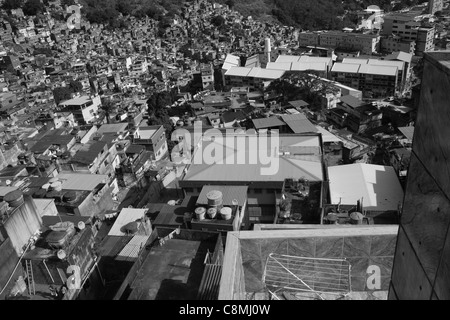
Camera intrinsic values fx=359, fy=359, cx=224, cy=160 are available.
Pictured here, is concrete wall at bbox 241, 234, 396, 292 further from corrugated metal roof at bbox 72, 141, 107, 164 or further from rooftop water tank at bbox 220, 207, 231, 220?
corrugated metal roof at bbox 72, 141, 107, 164

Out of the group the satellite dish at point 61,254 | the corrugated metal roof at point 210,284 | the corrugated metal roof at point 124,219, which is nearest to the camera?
the corrugated metal roof at point 210,284

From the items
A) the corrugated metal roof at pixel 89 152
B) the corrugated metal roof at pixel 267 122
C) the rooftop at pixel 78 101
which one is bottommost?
the corrugated metal roof at pixel 267 122

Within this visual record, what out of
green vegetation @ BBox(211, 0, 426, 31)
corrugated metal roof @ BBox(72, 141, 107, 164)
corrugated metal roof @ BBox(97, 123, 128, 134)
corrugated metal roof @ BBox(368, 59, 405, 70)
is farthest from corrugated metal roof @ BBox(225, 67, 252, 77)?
green vegetation @ BBox(211, 0, 426, 31)

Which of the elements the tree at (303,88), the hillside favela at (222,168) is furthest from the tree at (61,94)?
the tree at (303,88)

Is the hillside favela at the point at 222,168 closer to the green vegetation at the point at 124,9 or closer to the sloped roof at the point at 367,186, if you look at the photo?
the sloped roof at the point at 367,186

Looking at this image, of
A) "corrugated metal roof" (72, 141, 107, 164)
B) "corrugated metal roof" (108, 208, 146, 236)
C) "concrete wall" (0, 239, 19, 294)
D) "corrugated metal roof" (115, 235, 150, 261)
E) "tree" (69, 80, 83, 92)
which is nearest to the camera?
"concrete wall" (0, 239, 19, 294)

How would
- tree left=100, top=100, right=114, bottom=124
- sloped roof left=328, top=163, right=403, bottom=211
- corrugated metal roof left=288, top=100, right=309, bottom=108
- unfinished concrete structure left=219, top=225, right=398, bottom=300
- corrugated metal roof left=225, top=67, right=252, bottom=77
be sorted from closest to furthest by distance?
Answer: unfinished concrete structure left=219, top=225, right=398, bottom=300 → sloped roof left=328, top=163, right=403, bottom=211 → tree left=100, top=100, right=114, bottom=124 → corrugated metal roof left=288, top=100, right=309, bottom=108 → corrugated metal roof left=225, top=67, right=252, bottom=77

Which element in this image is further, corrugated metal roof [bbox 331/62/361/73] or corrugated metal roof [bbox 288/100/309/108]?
corrugated metal roof [bbox 331/62/361/73]
